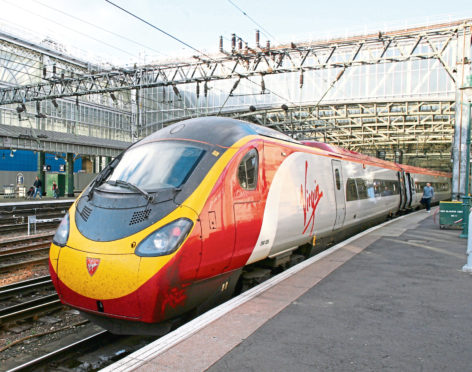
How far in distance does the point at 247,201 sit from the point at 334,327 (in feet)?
6.55

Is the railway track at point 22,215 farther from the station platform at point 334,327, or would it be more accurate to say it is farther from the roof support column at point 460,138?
the roof support column at point 460,138

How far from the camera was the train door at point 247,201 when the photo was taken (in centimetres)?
543

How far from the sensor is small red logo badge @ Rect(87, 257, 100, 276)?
174 inches

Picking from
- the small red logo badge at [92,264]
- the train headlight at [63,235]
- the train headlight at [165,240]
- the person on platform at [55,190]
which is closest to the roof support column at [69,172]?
the person on platform at [55,190]

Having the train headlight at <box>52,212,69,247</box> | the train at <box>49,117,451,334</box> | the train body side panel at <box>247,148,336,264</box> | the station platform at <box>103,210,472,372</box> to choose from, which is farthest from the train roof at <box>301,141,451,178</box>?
the train headlight at <box>52,212,69,247</box>

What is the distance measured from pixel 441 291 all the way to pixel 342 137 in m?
44.4

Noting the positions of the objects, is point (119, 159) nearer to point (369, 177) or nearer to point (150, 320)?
point (150, 320)

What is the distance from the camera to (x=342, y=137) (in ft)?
160

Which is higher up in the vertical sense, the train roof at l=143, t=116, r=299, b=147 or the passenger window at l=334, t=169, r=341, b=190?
the train roof at l=143, t=116, r=299, b=147

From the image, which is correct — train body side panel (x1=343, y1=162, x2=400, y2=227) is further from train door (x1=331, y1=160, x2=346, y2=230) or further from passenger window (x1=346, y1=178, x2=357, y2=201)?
train door (x1=331, y1=160, x2=346, y2=230)

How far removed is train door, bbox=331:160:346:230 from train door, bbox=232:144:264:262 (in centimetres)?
418

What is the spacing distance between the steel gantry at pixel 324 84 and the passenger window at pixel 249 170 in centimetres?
1152

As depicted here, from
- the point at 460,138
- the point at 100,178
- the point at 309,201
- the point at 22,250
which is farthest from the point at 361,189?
the point at 22,250

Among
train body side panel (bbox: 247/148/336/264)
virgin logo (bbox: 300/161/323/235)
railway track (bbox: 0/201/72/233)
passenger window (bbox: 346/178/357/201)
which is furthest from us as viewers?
railway track (bbox: 0/201/72/233)
